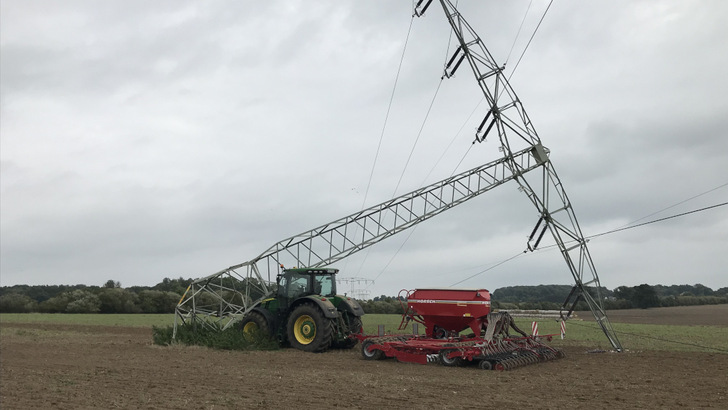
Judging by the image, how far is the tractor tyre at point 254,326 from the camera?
20.2 meters

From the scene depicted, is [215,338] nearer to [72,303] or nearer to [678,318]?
[72,303]

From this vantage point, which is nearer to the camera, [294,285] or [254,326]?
[294,285]

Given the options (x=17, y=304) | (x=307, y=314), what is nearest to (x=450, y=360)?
(x=307, y=314)

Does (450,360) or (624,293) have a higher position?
(624,293)

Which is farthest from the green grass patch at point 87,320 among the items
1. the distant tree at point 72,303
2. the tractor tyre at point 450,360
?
the tractor tyre at point 450,360

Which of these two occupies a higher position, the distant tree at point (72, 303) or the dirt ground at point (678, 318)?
the distant tree at point (72, 303)

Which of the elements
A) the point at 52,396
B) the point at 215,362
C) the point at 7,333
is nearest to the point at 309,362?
the point at 215,362

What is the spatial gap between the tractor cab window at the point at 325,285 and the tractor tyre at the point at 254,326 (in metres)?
2.15

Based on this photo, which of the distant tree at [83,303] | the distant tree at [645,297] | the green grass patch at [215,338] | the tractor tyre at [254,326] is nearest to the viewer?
the green grass patch at [215,338]

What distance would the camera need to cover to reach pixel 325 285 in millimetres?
20859

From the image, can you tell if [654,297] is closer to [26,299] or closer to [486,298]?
[486,298]

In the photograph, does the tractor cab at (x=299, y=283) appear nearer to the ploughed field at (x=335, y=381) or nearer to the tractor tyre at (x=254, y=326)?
the tractor tyre at (x=254, y=326)

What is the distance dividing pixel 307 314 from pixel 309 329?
1.65ft

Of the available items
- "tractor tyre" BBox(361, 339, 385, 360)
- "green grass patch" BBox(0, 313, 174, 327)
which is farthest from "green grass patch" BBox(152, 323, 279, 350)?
"green grass patch" BBox(0, 313, 174, 327)
